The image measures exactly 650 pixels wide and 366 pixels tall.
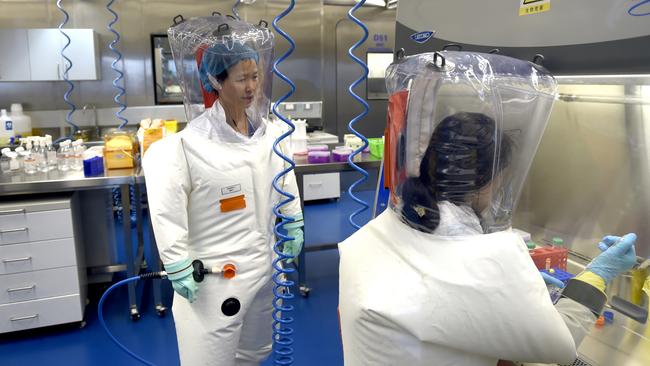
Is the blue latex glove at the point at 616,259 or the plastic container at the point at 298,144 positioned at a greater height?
the plastic container at the point at 298,144

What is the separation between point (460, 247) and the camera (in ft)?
3.14

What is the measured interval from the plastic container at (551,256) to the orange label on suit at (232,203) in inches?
40.7

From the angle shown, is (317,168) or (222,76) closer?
(222,76)

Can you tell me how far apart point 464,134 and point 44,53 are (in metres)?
4.73

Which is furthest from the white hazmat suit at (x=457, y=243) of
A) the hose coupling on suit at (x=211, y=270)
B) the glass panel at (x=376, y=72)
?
the glass panel at (x=376, y=72)

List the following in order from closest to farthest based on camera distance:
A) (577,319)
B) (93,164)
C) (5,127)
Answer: (577,319), (93,164), (5,127)

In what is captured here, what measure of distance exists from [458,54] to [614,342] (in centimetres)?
89

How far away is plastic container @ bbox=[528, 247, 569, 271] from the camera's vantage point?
5.16 feet

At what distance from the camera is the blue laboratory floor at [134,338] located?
2539 millimetres

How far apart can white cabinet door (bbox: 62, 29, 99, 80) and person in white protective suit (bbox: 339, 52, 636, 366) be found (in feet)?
14.2

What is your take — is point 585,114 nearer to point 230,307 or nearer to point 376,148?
point 230,307

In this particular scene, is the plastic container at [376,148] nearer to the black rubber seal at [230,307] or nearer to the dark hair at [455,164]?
the black rubber seal at [230,307]

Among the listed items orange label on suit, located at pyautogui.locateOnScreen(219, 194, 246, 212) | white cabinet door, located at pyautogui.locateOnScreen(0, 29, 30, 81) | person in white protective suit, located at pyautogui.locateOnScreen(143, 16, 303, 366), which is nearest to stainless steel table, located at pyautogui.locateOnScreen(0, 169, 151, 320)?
person in white protective suit, located at pyautogui.locateOnScreen(143, 16, 303, 366)

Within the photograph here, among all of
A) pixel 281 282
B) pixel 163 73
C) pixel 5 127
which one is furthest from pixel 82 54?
pixel 281 282
